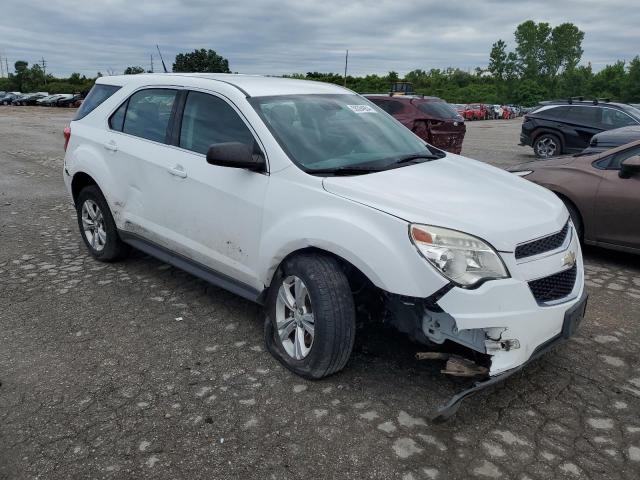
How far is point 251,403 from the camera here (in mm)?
3111

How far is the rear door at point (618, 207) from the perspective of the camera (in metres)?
5.38

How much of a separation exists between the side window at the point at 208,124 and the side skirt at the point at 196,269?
819mm

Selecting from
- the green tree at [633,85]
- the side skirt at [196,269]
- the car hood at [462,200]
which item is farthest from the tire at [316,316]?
the green tree at [633,85]

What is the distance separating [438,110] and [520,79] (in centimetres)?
10647

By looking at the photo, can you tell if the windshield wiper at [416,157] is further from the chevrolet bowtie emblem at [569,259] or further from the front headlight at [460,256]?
the chevrolet bowtie emblem at [569,259]

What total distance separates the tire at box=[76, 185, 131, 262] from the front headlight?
3.19 m

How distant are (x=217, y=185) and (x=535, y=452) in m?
2.42

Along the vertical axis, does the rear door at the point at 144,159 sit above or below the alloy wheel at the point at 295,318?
above

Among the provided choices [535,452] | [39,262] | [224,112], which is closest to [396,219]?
[535,452]

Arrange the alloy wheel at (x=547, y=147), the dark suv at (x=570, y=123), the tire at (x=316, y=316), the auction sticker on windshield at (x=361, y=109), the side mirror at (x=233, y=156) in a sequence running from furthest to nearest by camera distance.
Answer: the alloy wheel at (x=547, y=147)
the dark suv at (x=570, y=123)
the auction sticker on windshield at (x=361, y=109)
the side mirror at (x=233, y=156)
the tire at (x=316, y=316)

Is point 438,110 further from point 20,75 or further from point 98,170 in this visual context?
point 20,75

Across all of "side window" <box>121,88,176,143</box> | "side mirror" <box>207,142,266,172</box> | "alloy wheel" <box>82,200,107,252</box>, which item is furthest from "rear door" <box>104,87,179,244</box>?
"side mirror" <box>207,142,266,172</box>

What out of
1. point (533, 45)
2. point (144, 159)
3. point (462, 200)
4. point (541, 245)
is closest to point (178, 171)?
point (144, 159)

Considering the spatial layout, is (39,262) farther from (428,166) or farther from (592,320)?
(592,320)
